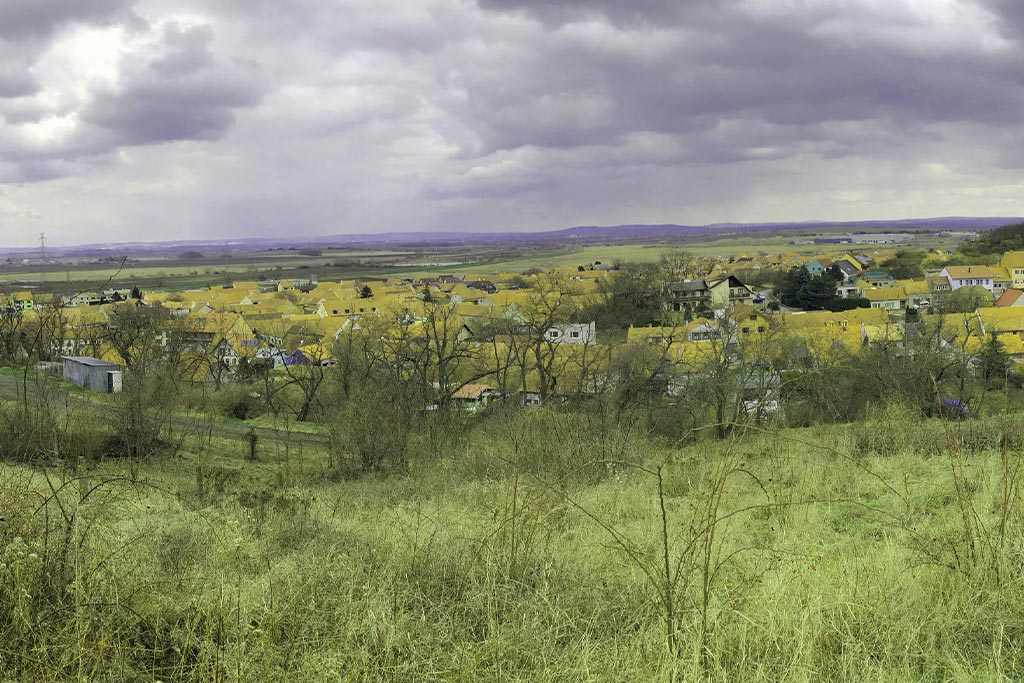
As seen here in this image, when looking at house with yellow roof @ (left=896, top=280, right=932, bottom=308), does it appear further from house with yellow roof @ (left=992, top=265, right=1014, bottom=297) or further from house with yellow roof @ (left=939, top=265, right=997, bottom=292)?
house with yellow roof @ (left=992, top=265, right=1014, bottom=297)

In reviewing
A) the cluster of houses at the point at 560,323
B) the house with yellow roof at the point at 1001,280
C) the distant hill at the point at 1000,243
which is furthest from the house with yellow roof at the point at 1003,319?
the distant hill at the point at 1000,243

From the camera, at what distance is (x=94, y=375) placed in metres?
25.2

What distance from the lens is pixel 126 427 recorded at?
14773 millimetres

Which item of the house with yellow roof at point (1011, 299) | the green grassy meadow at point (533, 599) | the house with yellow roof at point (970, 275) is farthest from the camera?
the house with yellow roof at point (970, 275)

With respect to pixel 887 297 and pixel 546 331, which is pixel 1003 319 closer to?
pixel 887 297

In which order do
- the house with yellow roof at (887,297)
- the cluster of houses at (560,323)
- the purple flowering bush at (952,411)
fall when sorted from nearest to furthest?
the purple flowering bush at (952,411) < the cluster of houses at (560,323) < the house with yellow roof at (887,297)

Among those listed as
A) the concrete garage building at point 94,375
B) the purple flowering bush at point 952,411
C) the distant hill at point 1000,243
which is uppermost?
the distant hill at point 1000,243

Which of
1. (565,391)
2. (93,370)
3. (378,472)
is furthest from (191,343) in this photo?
(378,472)

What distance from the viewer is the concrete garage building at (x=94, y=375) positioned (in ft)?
81.7

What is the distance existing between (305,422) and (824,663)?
24768mm

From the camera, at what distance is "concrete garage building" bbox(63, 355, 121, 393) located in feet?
81.7

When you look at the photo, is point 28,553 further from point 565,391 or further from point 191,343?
point 191,343

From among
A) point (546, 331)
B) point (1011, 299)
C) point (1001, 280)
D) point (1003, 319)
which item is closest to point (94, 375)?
point (546, 331)

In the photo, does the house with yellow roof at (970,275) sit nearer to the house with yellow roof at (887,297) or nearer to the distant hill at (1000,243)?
the house with yellow roof at (887,297)
